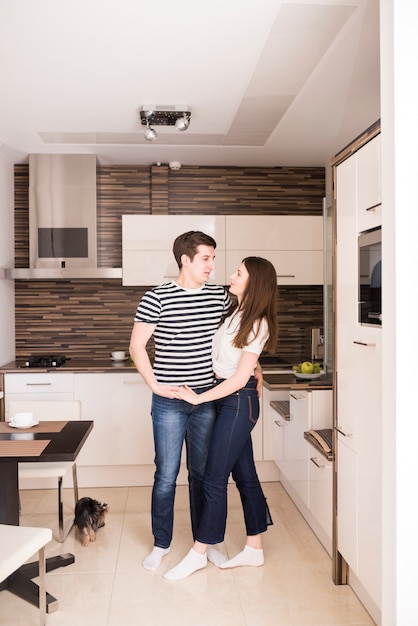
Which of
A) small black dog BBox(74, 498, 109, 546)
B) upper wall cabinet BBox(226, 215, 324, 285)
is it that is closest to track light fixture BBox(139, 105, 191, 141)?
upper wall cabinet BBox(226, 215, 324, 285)

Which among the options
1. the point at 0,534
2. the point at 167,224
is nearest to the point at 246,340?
the point at 0,534

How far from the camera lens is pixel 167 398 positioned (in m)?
2.81

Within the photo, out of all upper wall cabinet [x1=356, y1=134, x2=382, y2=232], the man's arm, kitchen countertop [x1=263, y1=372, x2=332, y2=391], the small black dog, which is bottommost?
the small black dog

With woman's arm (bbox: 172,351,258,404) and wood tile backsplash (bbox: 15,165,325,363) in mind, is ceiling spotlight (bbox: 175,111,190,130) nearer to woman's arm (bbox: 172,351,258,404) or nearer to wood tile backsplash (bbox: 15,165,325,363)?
wood tile backsplash (bbox: 15,165,325,363)


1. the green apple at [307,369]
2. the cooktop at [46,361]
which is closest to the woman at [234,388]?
the green apple at [307,369]

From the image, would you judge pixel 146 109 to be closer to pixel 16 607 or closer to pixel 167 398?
pixel 167 398

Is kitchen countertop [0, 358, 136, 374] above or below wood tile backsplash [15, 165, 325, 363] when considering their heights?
below

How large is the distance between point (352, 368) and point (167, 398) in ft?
2.96

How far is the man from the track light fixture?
923 millimetres

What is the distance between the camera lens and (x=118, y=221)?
186 inches

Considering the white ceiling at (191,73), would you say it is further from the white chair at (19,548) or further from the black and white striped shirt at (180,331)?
the white chair at (19,548)

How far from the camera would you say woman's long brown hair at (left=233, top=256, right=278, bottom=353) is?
8.79 feet

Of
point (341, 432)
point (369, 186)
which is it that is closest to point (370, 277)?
point (369, 186)

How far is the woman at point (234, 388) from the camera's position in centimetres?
269
